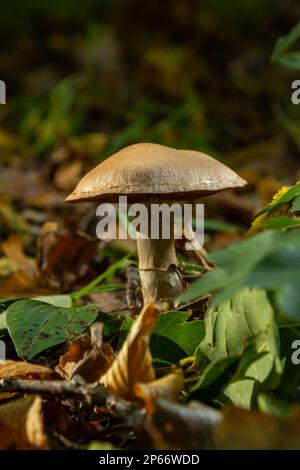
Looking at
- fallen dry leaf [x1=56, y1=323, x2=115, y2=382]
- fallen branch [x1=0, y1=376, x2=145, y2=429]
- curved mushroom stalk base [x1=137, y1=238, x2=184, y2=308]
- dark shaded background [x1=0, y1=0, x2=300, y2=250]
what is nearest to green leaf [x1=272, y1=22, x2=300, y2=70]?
curved mushroom stalk base [x1=137, y1=238, x2=184, y2=308]

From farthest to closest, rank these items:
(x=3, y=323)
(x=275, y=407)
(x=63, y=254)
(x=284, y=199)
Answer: (x=63, y=254)
(x=3, y=323)
(x=284, y=199)
(x=275, y=407)

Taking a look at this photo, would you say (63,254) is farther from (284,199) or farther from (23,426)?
(23,426)

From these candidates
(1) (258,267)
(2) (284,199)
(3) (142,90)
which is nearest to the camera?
(1) (258,267)

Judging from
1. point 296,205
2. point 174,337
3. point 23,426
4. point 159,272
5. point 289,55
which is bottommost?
point 23,426

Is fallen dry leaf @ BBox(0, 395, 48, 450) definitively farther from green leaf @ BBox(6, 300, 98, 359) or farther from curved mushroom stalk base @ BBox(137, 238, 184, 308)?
curved mushroom stalk base @ BBox(137, 238, 184, 308)

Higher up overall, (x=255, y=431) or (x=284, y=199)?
(x=284, y=199)

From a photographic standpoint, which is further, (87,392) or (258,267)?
(87,392)

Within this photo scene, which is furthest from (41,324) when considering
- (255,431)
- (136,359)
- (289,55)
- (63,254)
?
(289,55)
